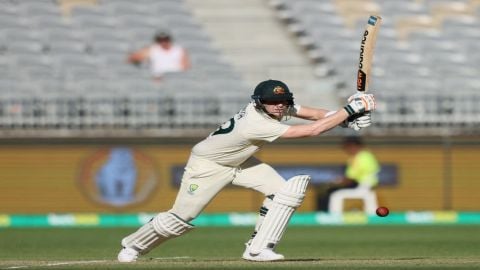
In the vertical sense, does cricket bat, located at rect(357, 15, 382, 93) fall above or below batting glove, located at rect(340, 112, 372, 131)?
above

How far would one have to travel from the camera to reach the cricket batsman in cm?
787

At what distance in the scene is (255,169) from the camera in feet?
27.3

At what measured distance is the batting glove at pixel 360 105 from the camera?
7781mm

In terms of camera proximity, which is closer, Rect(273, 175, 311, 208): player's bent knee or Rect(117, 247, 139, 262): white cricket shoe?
Rect(273, 175, 311, 208): player's bent knee

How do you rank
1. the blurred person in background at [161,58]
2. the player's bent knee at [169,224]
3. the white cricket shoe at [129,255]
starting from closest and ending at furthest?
the player's bent knee at [169,224] → the white cricket shoe at [129,255] → the blurred person in background at [161,58]

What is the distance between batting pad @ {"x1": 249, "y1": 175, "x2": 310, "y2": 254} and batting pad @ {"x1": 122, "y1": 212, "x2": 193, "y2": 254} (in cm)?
54

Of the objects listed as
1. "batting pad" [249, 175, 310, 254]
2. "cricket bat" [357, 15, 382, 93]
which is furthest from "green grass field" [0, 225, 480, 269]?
"cricket bat" [357, 15, 382, 93]

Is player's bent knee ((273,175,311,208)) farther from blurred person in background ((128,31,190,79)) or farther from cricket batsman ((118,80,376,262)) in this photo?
blurred person in background ((128,31,190,79))

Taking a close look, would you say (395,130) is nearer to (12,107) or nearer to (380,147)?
(380,147)

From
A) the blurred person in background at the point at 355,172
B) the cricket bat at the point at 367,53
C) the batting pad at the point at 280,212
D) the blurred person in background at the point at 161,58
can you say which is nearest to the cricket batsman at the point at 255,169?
the batting pad at the point at 280,212

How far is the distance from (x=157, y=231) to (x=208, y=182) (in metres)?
0.50

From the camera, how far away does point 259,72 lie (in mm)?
16953

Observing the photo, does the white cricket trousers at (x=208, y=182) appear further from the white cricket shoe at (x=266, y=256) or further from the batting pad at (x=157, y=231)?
the white cricket shoe at (x=266, y=256)

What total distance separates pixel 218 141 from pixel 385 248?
297 centimetres
